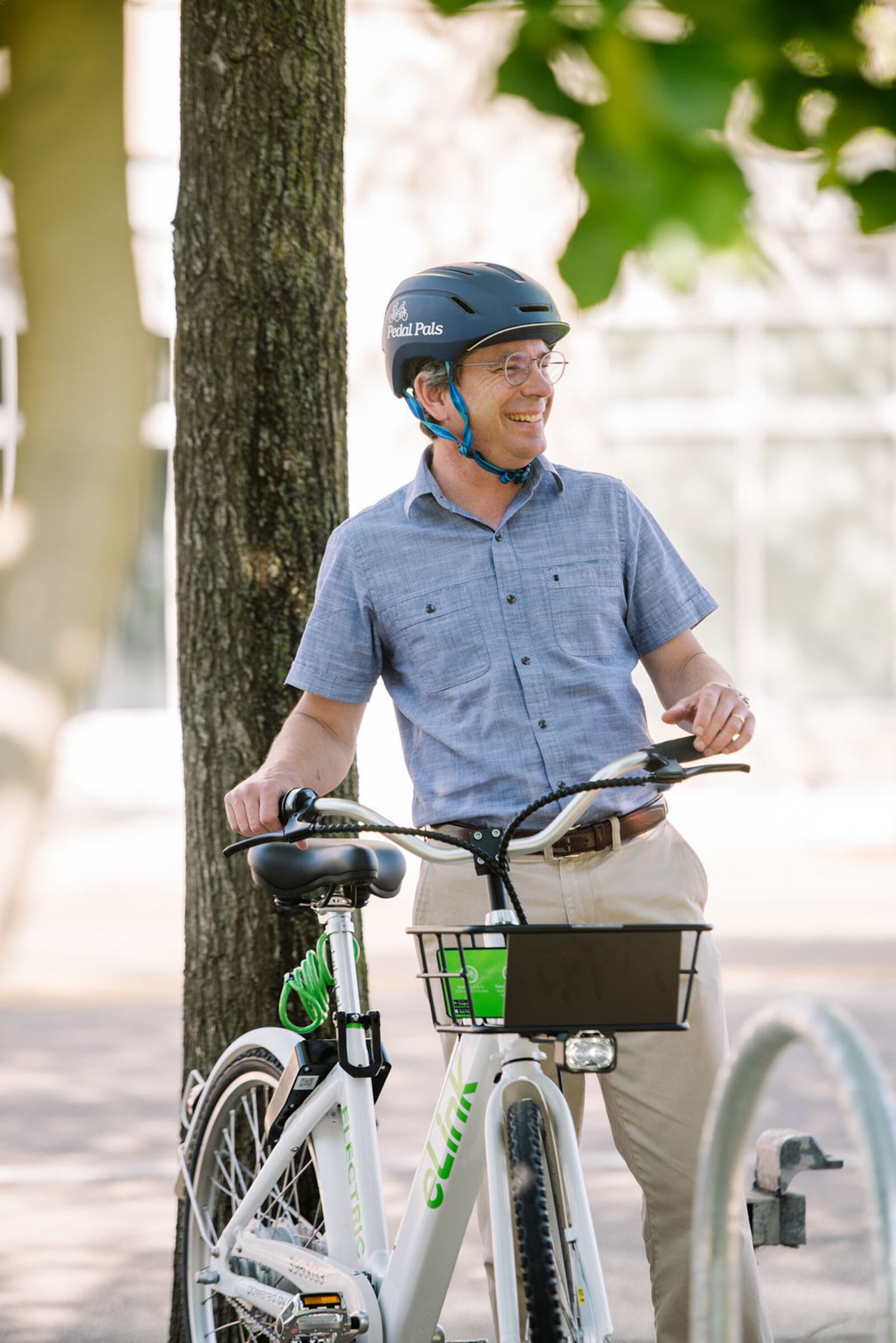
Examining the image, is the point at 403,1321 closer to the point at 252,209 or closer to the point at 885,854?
the point at 252,209

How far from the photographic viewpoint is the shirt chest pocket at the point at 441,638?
3.47m

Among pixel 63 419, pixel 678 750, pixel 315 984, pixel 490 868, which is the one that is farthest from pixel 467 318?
pixel 63 419

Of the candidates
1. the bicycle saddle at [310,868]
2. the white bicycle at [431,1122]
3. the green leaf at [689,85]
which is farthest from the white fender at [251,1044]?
the green leaf at [689,85]

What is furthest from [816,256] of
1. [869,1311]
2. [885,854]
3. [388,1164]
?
[869,1311]

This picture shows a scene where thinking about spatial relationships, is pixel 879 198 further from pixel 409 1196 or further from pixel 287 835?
pixel 409 1196

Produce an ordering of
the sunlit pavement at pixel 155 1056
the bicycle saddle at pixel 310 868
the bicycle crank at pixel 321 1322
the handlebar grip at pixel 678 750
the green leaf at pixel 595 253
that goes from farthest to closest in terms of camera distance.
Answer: the sunlit pavement at pixel 155 1056, the bicycle saddle at pixel 310 868, the bicycle crank at pixel 321 1322, the handlebar grip at pixel 678 750, the green leaf at pixel 595 253

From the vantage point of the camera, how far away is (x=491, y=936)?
112 inches

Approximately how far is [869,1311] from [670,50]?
12.0ft

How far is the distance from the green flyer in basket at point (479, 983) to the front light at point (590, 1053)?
123mm

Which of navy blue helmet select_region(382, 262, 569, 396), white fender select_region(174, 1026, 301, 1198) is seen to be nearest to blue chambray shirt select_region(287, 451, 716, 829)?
navy blue helmet select_region(382, 262, 569, 396)

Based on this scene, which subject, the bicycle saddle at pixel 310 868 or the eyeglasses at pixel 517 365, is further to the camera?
the eyeglasses at pixel 517 365

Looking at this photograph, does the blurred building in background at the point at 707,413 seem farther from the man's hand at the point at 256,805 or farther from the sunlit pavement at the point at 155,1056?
the man's hand at the point at 256,805

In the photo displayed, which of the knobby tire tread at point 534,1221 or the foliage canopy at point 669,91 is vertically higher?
the foliage canopy at point 669,91

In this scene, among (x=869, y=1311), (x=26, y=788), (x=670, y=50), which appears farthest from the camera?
(x=26, y=788)
